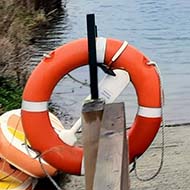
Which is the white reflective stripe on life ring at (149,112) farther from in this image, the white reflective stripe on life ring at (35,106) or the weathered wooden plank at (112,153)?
the weathered wooden plank at (112,153)

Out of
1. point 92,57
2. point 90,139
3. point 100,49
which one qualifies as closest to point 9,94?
point 100,49

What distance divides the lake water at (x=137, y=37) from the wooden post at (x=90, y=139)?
15.0ft

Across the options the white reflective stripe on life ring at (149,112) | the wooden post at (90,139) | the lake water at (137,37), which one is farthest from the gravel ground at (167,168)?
the wooden post at (90,139)

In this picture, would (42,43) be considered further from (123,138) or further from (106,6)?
(123,138)

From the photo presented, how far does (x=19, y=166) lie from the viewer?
5.39 m

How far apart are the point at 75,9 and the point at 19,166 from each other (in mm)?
13158

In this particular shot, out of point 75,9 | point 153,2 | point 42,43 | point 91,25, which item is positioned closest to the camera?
point 91,25

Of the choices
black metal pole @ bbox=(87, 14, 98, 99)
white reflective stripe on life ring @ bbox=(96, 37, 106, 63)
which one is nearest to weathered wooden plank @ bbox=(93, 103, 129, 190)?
black metal pole @ bbox=(87, 14, 98, 99)

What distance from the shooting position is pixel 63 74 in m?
4.54

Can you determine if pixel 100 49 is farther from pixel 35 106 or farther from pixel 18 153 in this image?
pixel 18 153

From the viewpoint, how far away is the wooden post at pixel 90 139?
10.9 ft

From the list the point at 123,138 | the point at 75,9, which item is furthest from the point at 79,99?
the point at 75,9

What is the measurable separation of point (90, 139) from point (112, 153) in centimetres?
32

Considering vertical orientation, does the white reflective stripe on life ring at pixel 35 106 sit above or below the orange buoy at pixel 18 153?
above
